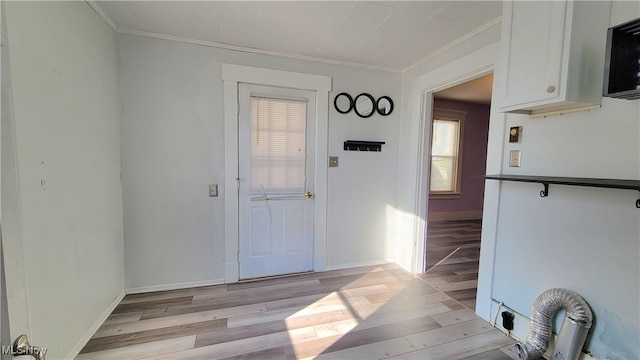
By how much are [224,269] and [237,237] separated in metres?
0.35

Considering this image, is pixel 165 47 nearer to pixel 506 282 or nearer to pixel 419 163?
pixel 419 163

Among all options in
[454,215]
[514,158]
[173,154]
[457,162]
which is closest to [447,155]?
[457,162]

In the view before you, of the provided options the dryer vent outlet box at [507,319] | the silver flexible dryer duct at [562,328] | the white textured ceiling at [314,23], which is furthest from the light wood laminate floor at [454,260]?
the white textured ceiling at [314,23]

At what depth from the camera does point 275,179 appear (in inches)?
111

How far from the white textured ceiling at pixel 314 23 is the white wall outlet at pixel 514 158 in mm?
1035

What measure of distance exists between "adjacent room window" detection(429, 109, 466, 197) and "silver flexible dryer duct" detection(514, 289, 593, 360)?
3.84m

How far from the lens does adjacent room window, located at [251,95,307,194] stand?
2723mm

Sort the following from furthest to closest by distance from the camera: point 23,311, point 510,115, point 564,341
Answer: point 510,115
point 564,341
point 23,311

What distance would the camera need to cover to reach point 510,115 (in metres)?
1.96

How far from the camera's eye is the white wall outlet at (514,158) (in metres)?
1.92

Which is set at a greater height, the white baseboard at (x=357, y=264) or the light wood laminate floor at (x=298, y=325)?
the white baseboard at (x=357, y=264)

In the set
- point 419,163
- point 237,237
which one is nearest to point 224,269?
point 237,237

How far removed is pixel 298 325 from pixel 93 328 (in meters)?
1.50

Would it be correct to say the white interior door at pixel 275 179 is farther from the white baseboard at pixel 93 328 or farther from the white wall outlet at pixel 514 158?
the white wall outlet at pixel 514 158
